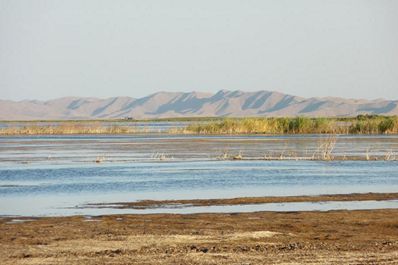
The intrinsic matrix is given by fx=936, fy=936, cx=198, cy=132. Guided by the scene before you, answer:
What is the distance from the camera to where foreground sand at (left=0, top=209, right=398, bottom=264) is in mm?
15977

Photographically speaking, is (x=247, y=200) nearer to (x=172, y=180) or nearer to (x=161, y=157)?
(x=172, y=180)

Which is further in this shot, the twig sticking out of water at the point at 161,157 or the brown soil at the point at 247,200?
the twig sticking out of water at the point at 161,157

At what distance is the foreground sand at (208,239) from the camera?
16.0m

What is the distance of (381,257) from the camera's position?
51.6 ft

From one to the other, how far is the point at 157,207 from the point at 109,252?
8763 mm

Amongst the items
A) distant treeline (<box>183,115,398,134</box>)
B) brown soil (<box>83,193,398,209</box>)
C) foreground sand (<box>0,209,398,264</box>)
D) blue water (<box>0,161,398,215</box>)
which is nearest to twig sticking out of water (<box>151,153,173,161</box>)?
blue water (<box>0,161,398,215</box>)

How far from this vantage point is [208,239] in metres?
18.4

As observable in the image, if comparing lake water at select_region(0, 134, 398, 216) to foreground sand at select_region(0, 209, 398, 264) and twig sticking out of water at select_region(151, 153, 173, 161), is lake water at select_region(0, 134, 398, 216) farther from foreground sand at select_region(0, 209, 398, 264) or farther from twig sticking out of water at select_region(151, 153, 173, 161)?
foreground sand at select_region(0, 209, 398, 264)

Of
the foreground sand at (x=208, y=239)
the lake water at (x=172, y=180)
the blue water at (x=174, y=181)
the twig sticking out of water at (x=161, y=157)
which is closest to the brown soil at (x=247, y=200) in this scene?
the lake water at (x=172, y=180)

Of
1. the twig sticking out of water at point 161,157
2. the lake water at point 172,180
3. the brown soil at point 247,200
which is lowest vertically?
the twig sticking out of water at point 161,157

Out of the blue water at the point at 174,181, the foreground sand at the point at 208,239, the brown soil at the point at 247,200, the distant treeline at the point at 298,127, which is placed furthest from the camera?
the distant treeline at the point at 298,127

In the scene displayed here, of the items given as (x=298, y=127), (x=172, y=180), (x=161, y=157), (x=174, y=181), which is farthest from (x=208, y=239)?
(x=298, y=127)

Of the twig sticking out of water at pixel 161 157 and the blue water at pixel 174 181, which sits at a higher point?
the blue water at pixel 174 181

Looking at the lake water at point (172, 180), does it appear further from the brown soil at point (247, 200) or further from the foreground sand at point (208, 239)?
the foreground sand at point (208, 239)
